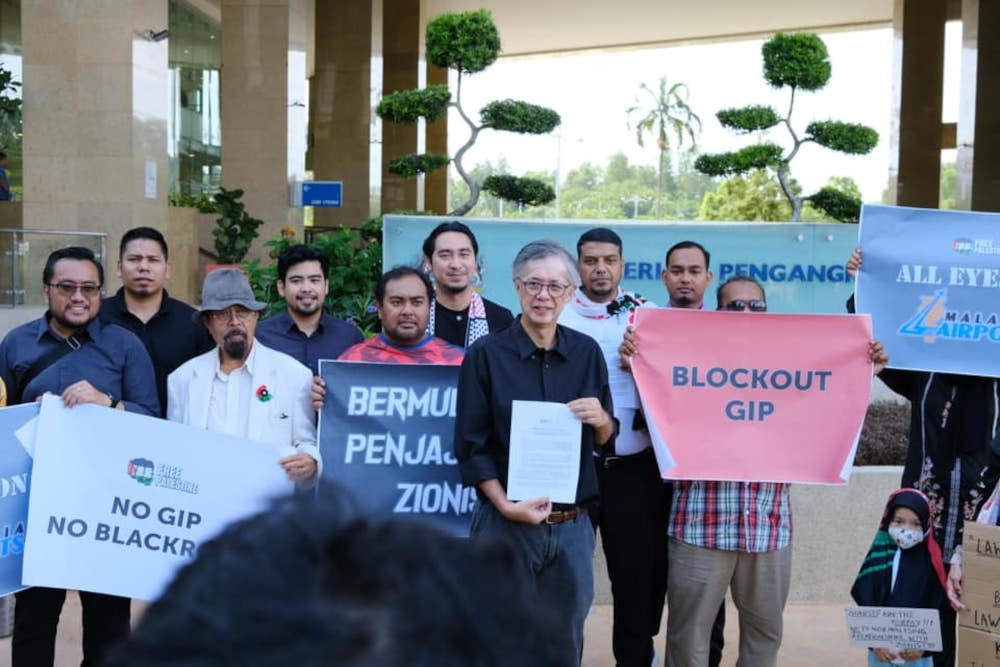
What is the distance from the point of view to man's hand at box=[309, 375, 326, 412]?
15.8ft

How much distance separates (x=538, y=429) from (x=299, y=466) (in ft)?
3.19

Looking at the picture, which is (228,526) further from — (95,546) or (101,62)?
(101,62)

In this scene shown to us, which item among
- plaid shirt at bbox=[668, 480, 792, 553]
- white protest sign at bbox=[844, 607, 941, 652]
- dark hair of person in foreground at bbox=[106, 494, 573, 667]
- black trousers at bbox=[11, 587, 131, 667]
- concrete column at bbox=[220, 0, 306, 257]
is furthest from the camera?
concrete column at bbox=[220, 0, 306, 257]

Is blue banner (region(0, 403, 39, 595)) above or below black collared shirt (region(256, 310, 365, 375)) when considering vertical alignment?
below

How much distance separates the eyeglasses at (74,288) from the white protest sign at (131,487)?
0.46 metres

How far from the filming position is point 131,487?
14.6 feet

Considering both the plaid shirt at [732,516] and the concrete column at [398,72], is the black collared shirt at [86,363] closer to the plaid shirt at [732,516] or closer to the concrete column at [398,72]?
the plaid shirt at [732,516]

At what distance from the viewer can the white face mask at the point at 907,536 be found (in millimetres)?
4434

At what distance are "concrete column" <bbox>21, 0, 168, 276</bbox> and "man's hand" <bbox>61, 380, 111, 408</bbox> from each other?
10.6 m

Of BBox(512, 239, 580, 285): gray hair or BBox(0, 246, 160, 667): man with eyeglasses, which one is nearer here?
BBox(512, 239, 580, 285): gray hair

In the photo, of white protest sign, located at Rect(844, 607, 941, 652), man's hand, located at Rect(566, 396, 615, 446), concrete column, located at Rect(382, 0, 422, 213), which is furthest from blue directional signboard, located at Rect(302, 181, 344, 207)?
white protest sign, located at Rect(844, 607, 941, 652)

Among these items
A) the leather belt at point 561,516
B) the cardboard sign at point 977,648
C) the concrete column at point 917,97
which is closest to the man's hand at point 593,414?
the leather belt at point 561,516

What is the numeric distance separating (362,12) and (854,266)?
22755 millimetres

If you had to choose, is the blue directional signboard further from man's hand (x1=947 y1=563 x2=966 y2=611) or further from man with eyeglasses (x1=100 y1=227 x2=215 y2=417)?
man's hand (x1=947 y1=563 x2=966 y2=611)
